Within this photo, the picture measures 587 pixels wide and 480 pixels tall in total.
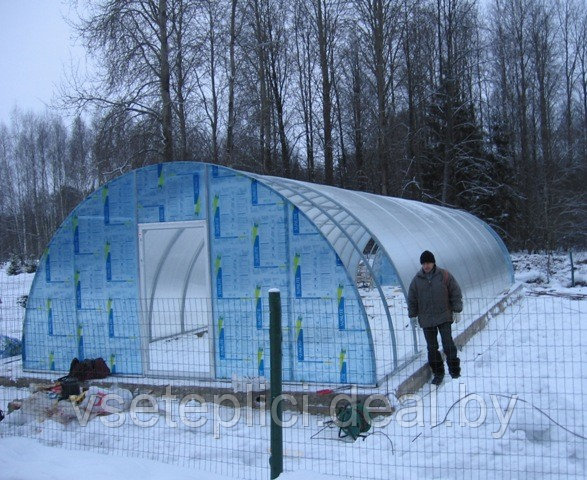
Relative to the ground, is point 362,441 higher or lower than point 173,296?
lower

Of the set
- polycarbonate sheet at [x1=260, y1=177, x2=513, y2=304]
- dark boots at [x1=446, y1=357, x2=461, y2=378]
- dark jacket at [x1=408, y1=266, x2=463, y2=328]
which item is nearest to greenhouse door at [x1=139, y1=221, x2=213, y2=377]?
polycarbonate sheet at [x1=260, y1=177, x2=513, y2=304]

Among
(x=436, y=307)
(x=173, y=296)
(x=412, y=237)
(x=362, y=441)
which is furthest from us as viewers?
(x=173, y=296)

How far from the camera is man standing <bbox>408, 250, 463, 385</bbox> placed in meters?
7.60

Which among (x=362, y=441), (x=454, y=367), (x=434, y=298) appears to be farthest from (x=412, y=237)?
(x=362, y=441)

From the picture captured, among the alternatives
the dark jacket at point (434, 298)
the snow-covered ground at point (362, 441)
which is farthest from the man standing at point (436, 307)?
the snow-covered ground at point (362, 441)

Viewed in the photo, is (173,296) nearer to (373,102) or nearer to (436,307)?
(436,307)

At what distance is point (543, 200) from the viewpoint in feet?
99.5

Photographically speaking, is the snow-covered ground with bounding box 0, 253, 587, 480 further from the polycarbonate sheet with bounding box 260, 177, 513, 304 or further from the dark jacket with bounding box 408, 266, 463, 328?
the polycarbonate sheet with bounding box 260, 177, 513, 304

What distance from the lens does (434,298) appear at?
762cm

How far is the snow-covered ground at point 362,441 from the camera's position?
490cm

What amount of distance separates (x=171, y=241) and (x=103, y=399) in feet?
12.8

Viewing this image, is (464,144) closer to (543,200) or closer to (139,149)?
(543,200)

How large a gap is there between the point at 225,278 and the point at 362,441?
10.8ft

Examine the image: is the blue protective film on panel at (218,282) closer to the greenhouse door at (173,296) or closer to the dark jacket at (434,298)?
the greenhouse door at (173,296)
